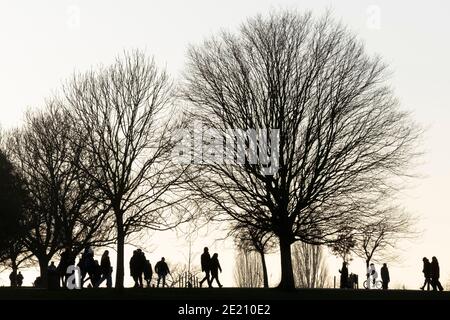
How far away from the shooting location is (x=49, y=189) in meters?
54.5

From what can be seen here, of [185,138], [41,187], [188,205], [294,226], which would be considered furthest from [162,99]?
[41,187]

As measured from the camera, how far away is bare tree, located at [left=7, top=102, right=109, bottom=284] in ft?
174

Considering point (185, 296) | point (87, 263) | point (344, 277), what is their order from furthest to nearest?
point (344, 277), point (87, 263), point (185, 296)

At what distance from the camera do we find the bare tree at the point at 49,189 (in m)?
53.0

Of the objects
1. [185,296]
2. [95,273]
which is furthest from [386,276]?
[185,296]

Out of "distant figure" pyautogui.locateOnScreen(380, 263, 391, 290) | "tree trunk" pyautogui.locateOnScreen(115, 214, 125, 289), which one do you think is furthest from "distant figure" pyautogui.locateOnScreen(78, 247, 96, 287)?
"distant figure" pyautogui.locateOnScreen(380, 263, 391, 290)

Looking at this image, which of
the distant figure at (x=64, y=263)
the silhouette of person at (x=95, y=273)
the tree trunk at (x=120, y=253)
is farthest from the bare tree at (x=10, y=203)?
the tree trunk at (x=120, y=253)

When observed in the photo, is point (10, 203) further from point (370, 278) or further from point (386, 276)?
point (370, 278)

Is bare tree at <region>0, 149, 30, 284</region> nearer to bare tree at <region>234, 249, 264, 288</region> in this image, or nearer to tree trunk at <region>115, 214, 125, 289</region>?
tree trunk at <region>115, 214, 125, 289</region>

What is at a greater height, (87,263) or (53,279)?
(87,263)

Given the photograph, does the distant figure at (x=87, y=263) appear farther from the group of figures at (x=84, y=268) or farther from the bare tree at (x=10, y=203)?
the bare tree at (x=10, y=203)

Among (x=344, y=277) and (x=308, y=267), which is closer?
(x=344, y=277)

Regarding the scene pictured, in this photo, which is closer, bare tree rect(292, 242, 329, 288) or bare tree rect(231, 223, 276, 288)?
bare tree rect(231, 223, 276, 288)
